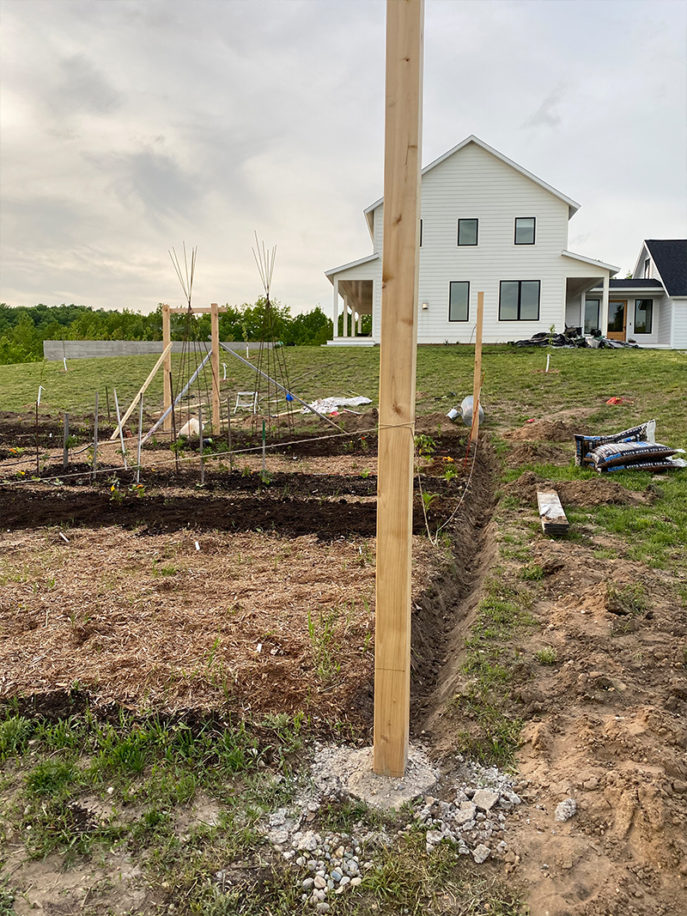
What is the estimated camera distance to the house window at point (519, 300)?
22.6 metres

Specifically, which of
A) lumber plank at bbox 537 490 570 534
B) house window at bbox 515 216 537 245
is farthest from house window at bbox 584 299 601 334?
lumber plank at bbox 537 490 570 534

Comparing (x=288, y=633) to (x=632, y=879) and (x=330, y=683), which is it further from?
(x=632, y=879)

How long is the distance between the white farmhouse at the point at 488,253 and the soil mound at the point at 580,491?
16.3 meters

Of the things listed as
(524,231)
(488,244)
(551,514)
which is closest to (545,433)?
(551,514)

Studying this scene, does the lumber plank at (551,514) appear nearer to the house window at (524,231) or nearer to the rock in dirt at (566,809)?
the rock in dirt at (566,809)

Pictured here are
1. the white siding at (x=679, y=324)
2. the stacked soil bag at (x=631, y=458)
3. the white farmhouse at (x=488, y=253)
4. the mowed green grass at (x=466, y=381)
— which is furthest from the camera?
the white siding at (x=679, y=324)

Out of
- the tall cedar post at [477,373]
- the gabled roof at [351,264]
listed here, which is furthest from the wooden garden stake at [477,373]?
the gabled roof at [351,264]

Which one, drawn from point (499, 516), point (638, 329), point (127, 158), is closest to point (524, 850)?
point (499, 516)

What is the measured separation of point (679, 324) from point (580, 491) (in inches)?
910

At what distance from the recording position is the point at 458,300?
75.3 feet

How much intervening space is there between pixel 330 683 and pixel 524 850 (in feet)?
4.04

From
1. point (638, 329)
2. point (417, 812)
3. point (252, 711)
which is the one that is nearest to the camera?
point (417, 812)

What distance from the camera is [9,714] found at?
9.52 feet

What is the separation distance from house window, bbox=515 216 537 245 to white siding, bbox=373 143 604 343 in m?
0.17
